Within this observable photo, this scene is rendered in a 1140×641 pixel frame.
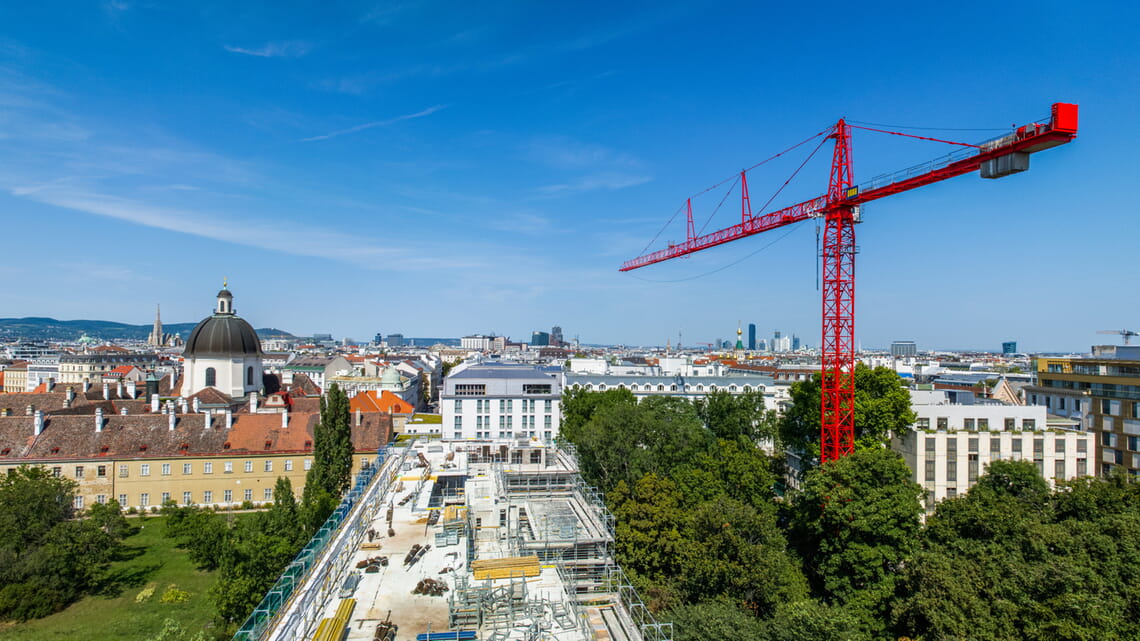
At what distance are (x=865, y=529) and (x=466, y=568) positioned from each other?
825 inches

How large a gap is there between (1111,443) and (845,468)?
100.0ft

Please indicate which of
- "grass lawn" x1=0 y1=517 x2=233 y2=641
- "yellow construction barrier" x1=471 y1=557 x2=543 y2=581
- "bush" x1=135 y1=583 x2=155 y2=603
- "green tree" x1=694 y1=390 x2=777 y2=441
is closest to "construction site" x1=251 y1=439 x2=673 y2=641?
"yellow construction barrier" x1=471 y1=557 x2=543 y2=581

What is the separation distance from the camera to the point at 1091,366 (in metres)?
53.1

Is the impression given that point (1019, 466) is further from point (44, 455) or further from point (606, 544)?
point (44, 455)

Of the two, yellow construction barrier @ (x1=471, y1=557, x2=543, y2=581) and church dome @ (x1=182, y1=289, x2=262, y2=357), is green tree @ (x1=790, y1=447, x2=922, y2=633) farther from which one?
church dome @ (x1=182, y1=289, x2=262, y2=357)

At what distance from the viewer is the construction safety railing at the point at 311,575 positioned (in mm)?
17713

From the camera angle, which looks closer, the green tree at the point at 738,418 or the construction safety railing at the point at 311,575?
the construction safety railing at the point at 311,575

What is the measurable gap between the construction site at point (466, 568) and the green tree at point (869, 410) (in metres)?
21.6

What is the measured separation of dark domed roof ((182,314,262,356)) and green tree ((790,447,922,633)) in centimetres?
6230

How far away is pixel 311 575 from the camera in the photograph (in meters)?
21.0

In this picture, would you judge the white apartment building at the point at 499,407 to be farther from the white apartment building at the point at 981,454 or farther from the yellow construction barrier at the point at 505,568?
the yellow construction barrier at the point at 505,568

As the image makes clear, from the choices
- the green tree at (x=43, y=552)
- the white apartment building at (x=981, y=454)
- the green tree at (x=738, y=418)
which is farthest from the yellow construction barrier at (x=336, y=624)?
the green tree at (x=738, y=418)

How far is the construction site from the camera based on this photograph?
1880cm

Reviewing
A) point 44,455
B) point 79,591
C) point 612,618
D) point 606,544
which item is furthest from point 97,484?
point 612,618
